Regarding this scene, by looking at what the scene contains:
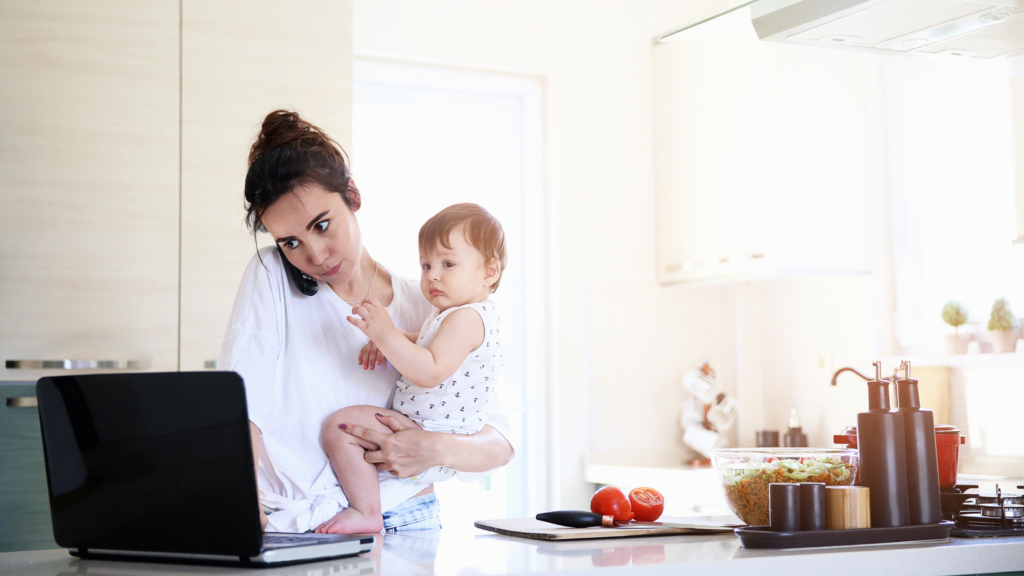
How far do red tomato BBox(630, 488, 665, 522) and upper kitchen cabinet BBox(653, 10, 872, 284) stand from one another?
1.73 m

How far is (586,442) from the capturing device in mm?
3420

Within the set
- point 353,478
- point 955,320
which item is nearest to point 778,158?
point 955,320

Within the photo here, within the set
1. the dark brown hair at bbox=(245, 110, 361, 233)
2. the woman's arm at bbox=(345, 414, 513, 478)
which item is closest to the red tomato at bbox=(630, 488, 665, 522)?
the woman's arm at bbox=(345, 414, 513, 478)

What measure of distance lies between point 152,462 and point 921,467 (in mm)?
923

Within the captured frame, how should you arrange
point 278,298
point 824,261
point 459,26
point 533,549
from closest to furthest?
point 533,549, point 278,298, point 824,261, point 459,26

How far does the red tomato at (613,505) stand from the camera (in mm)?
1369

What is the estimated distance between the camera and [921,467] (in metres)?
1.23

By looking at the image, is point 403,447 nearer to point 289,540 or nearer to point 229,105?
point 289,540

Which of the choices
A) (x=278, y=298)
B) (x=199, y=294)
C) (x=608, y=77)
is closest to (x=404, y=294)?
(x=278, y=298)

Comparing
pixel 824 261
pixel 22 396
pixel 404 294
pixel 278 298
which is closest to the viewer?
pixel 278 298

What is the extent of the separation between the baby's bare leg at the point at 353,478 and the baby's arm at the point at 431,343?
0.10 m

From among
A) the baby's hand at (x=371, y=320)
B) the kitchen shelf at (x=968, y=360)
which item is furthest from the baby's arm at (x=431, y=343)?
the kitchen shelf at (x=968, y=360)

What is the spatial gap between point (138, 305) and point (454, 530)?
3.73 ft

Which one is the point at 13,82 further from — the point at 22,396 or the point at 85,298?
the point at 22,396
